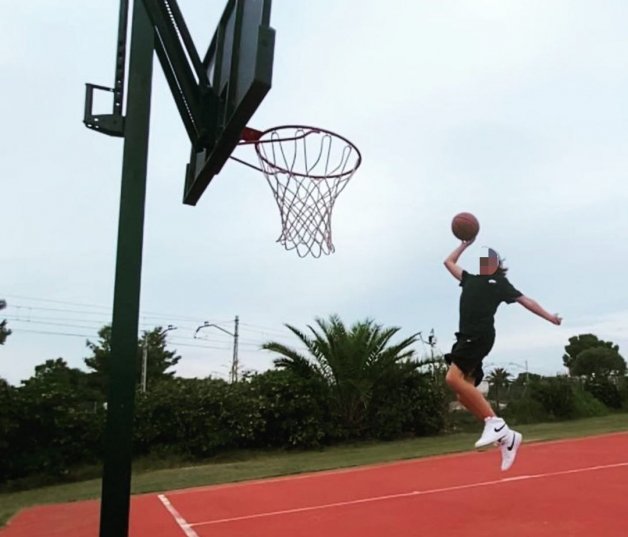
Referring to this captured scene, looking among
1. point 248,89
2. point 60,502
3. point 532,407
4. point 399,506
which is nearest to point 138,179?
point 248,89

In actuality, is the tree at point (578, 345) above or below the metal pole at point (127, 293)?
above

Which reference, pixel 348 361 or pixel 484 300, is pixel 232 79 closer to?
pixel 484 300

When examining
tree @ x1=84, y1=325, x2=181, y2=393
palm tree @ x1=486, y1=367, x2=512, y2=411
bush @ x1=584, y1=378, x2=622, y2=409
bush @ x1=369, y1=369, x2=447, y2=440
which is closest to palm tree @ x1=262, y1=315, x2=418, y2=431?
bush @ x1=369, y1=369, x2=447, y2=440

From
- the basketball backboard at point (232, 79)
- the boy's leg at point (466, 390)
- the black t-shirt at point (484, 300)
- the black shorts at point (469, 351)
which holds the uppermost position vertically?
the basketball backboard at point (232, 79)

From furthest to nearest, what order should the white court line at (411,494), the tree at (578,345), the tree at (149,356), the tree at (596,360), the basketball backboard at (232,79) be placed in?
the tree at (578,345)
the tree at (596,360)
the tree at (149,356)
the white court line at (411,494)
the basketball backboard at (232,79)

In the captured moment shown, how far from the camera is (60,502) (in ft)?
42.0

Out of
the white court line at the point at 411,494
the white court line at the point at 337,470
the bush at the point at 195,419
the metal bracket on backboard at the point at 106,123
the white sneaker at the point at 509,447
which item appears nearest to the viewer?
the white sneaker at the point at 509,447

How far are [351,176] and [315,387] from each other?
12.9 metres

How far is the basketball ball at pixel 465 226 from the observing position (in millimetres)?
4848

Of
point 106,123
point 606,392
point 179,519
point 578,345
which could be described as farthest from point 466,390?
point 578,345

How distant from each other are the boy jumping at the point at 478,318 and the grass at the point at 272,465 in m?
9.12

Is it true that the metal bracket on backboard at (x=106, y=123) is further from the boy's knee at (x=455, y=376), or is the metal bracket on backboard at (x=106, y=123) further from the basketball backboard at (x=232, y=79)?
the boy's knee at (x=455, y=376)

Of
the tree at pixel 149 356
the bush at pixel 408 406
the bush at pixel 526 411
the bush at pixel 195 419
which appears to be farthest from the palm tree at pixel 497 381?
the tree at pixel 149 356

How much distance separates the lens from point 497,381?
25.6 metres
